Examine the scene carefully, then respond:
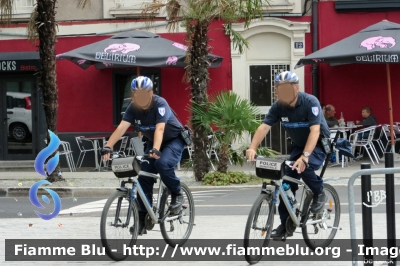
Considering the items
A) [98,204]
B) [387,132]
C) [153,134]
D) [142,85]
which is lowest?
[98,204]

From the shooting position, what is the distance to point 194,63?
1541cm

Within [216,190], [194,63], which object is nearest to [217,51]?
[194,63]

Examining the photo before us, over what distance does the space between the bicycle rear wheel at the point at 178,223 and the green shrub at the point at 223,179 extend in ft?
22.3

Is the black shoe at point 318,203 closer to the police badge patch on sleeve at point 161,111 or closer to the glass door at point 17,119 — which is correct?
the police badge patch on sleeve at point 161,111

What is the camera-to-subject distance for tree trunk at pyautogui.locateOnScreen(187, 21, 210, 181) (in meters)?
15.3

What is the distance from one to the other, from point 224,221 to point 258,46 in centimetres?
1015

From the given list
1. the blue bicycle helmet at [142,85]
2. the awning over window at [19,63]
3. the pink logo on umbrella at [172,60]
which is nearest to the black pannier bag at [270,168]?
the blue bicycle helmet at [142,85]

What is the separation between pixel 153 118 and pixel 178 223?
3.88 feet

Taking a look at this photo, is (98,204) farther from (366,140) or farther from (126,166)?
(366,140)

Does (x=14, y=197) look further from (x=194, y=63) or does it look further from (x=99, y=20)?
(x=99, y=20)

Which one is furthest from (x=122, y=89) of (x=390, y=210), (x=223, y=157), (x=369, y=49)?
(x=390, y=210)

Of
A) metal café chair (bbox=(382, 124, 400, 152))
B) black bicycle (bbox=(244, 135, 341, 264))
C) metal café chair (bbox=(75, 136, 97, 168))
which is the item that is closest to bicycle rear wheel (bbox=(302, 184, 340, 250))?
black bicycle (bbox=(244, 135, 341, 264))

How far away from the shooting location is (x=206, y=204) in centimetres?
1250

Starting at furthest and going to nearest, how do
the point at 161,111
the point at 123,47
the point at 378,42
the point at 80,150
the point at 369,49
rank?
the point at 80,150
the point at 123,47
the point at 378,42
the point at 369,49
the point at 161,111
